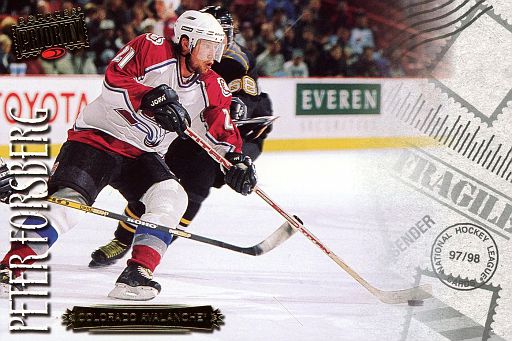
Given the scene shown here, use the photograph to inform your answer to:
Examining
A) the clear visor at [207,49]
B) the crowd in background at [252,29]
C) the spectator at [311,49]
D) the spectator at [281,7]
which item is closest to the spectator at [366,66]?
the crowd in background at [252,29]

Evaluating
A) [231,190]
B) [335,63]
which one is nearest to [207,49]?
[231,190]

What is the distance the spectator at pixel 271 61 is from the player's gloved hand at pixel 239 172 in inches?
11.7

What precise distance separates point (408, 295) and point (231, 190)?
1.71 ft

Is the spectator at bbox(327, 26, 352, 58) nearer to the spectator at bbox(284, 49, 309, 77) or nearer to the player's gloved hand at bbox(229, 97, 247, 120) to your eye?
the spectator at bbox(284, 49, 309, 77)

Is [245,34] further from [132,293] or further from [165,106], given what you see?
[132,293]

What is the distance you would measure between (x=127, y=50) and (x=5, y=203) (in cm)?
47

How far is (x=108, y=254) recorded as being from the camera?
2611 millimetres

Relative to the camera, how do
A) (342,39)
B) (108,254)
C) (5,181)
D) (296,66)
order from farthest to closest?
1. (296,66)
2. (342,39)
3. (108,254)
4. (5,181)

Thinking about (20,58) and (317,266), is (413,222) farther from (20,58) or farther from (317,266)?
(20,58)

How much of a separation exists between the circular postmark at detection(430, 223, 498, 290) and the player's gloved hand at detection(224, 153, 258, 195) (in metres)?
0.49

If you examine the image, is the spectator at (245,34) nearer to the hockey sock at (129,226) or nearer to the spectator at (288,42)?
the spectator at (288,42)

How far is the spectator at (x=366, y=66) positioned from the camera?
278 cm

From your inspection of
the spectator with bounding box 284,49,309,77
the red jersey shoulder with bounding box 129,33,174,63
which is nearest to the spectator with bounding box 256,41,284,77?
the spectator with bounding box 284,49,309,77

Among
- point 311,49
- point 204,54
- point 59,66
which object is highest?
point 311,49
